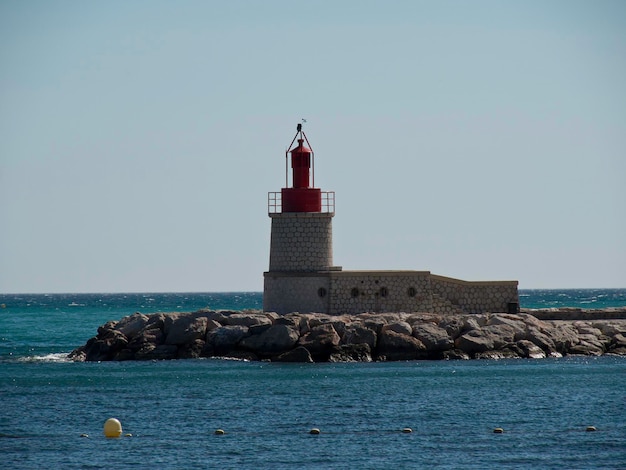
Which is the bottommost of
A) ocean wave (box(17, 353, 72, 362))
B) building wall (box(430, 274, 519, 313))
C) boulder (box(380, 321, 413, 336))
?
ocean wave (box(17, 353, 72, 362))

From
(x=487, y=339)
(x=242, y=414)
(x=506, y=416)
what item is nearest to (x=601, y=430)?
(x=506, y=416)

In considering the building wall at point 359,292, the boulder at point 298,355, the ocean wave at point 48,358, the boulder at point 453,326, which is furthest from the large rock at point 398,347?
the ocean wave at point 48,358

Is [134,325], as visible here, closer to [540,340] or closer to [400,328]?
[400,328]

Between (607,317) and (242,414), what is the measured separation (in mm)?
21791

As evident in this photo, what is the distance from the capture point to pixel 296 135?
47.1 m

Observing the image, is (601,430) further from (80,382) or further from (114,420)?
(80,382)

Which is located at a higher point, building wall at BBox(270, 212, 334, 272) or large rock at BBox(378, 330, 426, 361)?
building wall at BBox(270, 212, 334, 272)

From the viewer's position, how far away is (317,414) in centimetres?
3130

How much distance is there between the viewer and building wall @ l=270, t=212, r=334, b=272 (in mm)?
45719

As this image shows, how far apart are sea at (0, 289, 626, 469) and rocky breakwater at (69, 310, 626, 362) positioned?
87cm

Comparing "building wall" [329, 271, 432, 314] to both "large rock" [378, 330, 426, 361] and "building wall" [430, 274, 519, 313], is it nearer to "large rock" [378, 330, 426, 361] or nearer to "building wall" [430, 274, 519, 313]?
"building wall" [430, 274, 519, 313]

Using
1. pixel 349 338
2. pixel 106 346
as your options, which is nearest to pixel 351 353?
pixel 349 338

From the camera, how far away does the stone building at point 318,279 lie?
1790 inches

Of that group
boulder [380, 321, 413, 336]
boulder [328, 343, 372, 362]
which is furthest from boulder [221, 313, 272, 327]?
boulder [380, 321, 413, 336]
